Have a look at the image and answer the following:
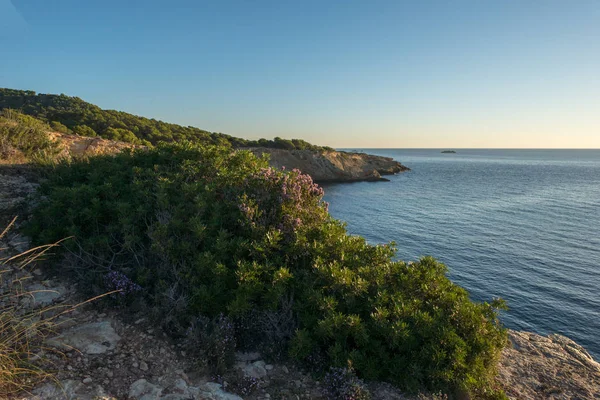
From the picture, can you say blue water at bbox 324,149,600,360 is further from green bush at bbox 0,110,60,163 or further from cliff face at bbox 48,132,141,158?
green bush at bbox 0,110,60,163

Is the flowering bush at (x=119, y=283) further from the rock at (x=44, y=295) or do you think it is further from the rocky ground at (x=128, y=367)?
the rock at (x=44, y=295)

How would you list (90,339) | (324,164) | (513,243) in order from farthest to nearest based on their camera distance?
(324,164)
(513,243)
(90,339)

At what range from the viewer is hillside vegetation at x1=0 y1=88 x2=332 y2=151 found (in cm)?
2892

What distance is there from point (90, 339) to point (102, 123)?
37.0 meters

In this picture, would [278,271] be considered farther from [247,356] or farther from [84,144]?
[84,144]

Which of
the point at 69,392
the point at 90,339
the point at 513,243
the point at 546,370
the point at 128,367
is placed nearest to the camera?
the point at 69,392

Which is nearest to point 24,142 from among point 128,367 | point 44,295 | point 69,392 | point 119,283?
point 44,295

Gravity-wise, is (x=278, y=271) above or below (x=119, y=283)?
above

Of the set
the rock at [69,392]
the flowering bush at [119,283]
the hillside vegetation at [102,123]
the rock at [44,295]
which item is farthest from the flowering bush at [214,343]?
the hillside vegetation at [102,123]

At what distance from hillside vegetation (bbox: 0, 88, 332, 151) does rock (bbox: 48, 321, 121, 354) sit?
6.33 m

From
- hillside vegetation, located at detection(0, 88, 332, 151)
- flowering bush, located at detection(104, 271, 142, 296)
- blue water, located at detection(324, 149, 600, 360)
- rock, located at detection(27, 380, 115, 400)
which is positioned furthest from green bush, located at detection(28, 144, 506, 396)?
blue water, located at detection(324, 149, 600, 360)

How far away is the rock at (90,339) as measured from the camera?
4721 millimetres

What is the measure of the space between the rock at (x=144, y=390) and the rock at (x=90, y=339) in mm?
871

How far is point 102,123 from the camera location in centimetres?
3547
